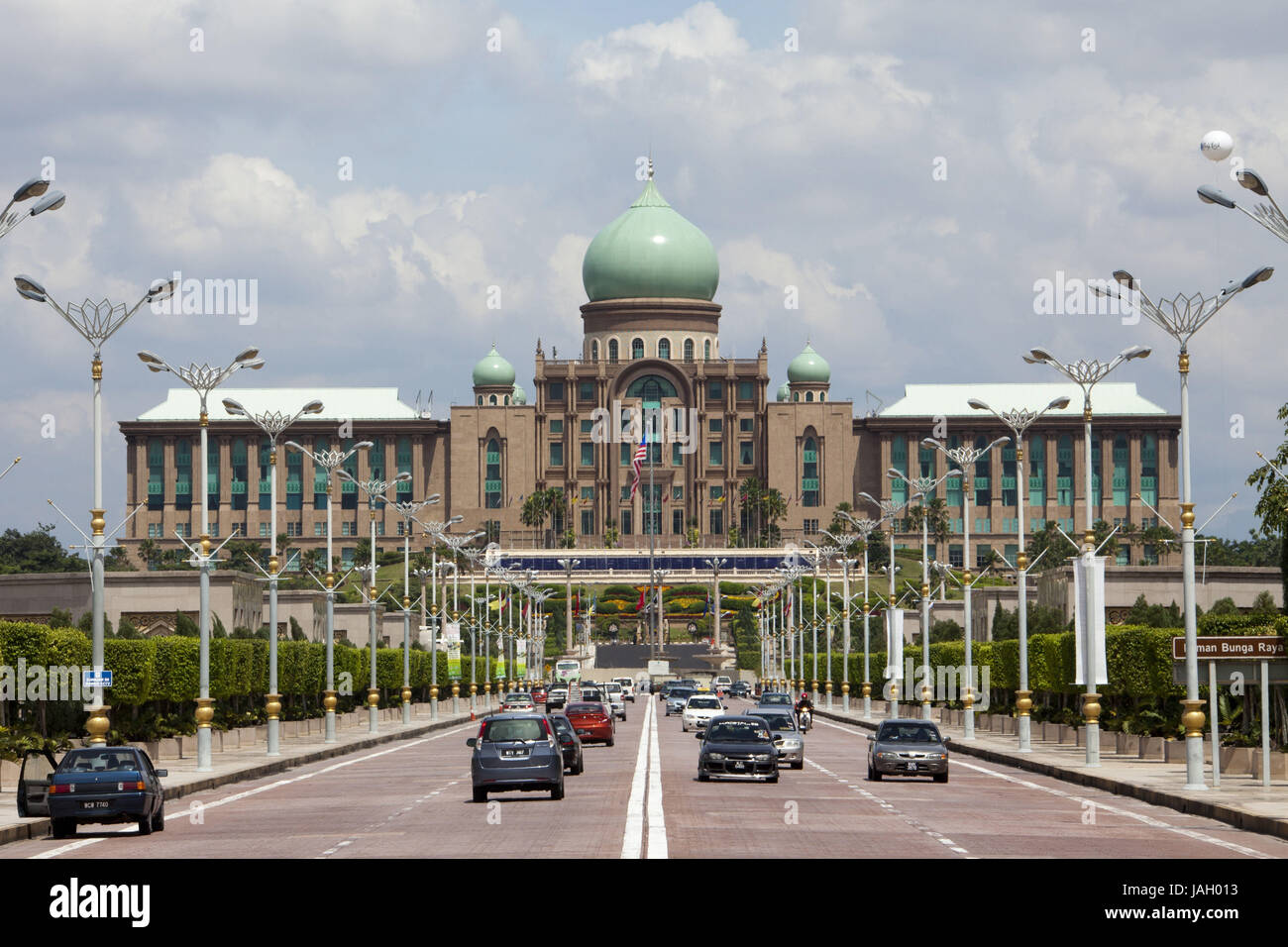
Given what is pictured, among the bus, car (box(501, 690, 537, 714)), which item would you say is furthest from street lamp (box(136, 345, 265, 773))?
the bus

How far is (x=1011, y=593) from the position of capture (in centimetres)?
11175

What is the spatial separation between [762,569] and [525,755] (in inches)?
6431

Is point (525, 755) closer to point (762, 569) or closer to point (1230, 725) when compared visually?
point (1230, 725)

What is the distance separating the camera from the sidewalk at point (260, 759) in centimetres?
3154

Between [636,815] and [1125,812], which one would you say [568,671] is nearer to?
[1125,812]

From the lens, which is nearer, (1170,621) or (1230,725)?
(1230,725)

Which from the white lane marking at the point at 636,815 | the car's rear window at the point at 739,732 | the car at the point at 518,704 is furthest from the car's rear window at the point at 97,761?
the car at the point at 518,704

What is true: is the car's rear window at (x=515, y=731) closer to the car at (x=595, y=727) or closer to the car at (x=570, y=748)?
the car at (x=570, y=748)

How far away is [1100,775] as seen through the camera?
4366cm
